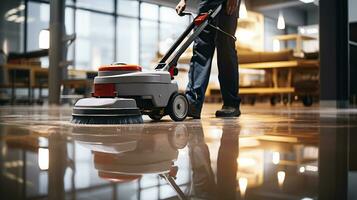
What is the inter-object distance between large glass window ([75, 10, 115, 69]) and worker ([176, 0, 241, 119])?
711 cm

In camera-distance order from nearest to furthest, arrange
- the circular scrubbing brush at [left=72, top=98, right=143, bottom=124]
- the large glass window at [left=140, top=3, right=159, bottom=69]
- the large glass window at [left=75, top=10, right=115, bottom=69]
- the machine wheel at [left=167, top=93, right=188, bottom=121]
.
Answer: the circular scrubbing brush at [left=72, top=98, right=143, bottom=124]
the machine wheel at [left=167, top=93, right=188, bottom=121]
the large glass window at [left=75, top=10, right=115, bottom=69]
the large glass window at [left=140, top=3, right=159, bottom=69]

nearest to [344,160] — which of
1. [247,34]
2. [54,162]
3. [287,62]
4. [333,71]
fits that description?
[54,162]

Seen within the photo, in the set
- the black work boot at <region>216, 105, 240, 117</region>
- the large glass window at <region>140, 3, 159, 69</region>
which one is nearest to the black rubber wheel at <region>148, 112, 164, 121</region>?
the black work boot at <region>216, 105, 240, 117</region>

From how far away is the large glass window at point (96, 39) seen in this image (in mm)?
8984

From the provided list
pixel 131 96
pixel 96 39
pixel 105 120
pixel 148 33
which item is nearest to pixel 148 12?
pixel 148 33

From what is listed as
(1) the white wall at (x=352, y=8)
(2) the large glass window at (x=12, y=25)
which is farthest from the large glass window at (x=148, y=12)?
(1) the white wall at (x=352, y=8)

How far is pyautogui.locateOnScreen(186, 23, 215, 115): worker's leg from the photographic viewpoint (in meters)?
1.99

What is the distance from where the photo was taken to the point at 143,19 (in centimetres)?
968

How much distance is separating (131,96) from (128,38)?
26.7 feet

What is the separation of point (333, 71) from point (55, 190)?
3765mm

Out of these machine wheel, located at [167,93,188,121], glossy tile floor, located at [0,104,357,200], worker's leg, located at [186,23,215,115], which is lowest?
glossy tile floor, located at [0,104,357,200]

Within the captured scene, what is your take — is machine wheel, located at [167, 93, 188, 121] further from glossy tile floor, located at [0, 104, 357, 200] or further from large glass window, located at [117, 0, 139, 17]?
large glass window, located at [117, 0, 139, 17]

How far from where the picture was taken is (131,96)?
1602 millimetres

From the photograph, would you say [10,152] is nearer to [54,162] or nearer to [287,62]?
[54,162]
